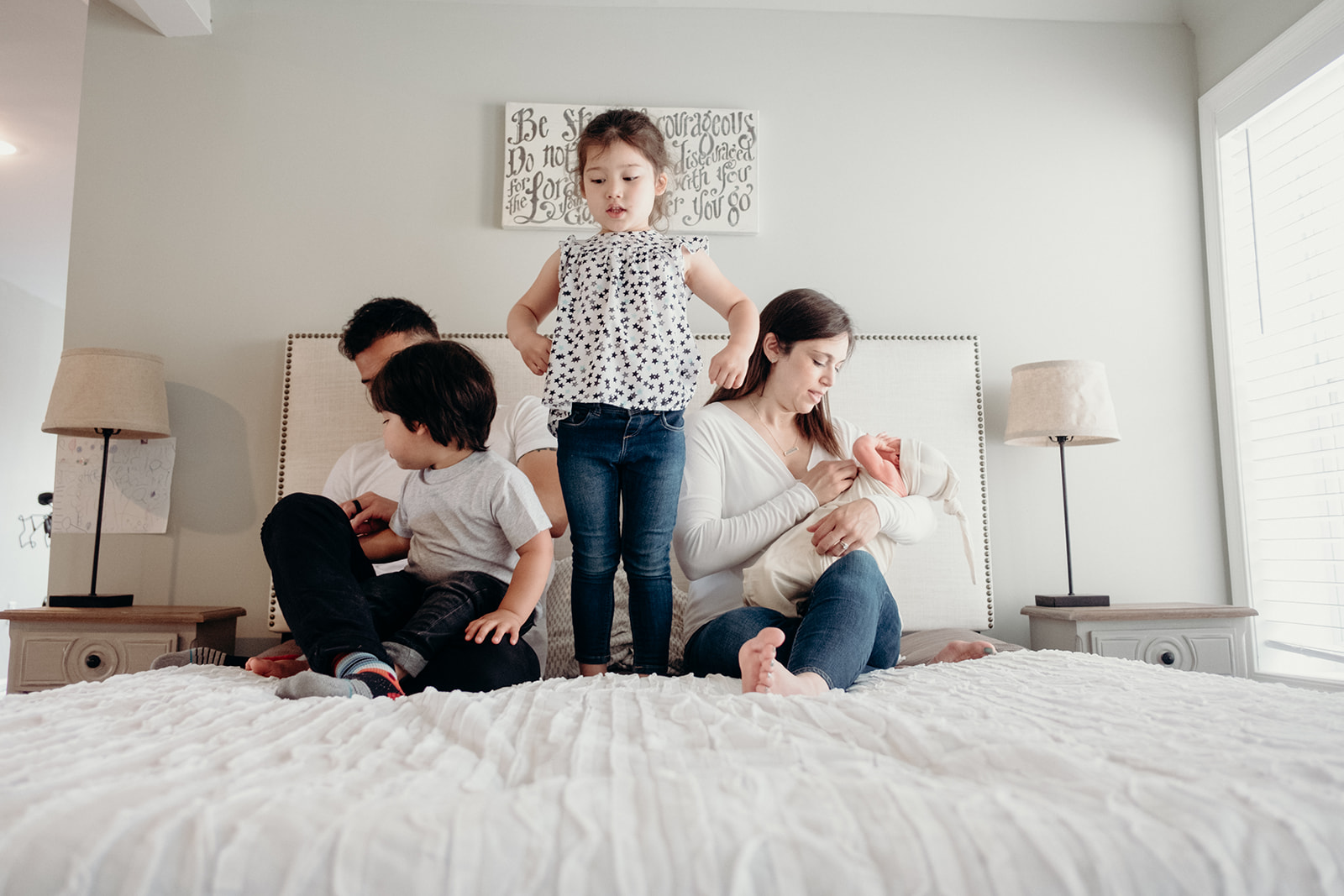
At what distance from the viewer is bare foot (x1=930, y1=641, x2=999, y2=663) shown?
58.2 inches

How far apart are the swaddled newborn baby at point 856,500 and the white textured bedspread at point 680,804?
1.85ft

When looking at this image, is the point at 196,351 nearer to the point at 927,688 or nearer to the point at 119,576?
the point at 119,576

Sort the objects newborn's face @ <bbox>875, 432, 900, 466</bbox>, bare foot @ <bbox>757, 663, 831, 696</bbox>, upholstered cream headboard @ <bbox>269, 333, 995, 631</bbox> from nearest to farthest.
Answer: bare foot @ <bbox>757, 663, 831, 696</bbox>
newborn's face @ <bbox>875, 432, 900, 466</bbox>
upholstered cream headboard @ <bbox>269, 333, 995, 631</bbox>

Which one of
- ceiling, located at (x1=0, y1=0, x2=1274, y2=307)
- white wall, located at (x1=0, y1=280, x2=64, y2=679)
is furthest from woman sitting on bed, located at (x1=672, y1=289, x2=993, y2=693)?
white wall, located at (x1=0, y1=280, x2=64, y2=679)

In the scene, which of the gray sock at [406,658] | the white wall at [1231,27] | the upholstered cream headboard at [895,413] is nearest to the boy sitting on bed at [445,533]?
the gray sock at [406,658]

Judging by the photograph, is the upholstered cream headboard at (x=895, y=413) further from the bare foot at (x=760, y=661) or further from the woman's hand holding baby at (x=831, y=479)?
the bare foot at (x=760, y=661)

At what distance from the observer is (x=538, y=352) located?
1.55 m

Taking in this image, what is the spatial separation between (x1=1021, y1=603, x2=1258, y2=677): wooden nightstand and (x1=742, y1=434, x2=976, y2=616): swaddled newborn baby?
722 mm

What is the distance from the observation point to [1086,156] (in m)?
2.60

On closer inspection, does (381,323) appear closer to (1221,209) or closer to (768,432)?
(768,432)

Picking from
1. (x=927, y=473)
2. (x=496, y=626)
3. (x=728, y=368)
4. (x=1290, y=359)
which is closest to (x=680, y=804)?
(x=496, y=626)

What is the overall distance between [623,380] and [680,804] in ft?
3.40

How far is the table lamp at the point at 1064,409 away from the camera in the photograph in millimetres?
2207

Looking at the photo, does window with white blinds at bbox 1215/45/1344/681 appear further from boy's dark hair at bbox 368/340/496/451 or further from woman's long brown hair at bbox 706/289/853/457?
boy's dark hair at bbox 368/340/496/451
